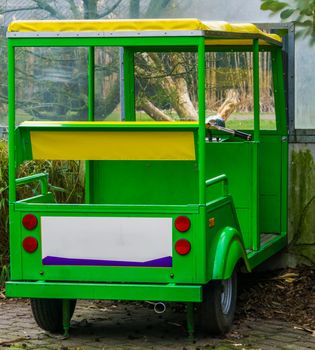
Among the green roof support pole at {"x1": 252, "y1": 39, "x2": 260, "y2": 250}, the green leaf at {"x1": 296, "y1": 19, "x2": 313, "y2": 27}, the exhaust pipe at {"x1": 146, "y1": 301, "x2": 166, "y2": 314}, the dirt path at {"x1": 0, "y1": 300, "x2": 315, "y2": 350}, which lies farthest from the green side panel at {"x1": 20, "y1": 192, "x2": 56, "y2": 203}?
the green leaf at {"x1": 296, "y1": 19, "x2": 313, "y2": 27}

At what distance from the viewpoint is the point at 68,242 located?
6383 millimetres

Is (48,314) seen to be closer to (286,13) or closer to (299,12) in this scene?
(286,13)

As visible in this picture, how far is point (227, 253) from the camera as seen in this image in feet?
21.3

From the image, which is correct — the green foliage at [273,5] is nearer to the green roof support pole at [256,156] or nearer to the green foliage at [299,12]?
the green foliage at [299,12]

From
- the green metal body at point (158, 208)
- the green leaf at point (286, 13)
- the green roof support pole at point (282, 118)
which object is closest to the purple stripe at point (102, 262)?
the green metal body at point (158, 208)

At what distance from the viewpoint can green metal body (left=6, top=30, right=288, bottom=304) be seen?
618 centimetres

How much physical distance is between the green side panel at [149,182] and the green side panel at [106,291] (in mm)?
1475

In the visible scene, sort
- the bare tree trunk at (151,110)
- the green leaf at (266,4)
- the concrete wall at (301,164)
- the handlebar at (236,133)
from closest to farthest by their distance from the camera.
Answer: the green leaf at (266,4)
the handlebar at (236,133)
the concrete wall at (301,164)
the bare tree trunk at (151,110)

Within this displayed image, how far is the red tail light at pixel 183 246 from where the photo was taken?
245 inches

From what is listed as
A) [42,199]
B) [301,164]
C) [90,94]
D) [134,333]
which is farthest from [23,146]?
[301,164]

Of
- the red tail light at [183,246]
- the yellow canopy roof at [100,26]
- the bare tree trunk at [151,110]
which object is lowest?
the red tail light at [183,246]

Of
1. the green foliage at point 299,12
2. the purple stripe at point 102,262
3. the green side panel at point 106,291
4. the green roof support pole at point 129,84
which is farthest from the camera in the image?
the green roof support pole at point 129,84

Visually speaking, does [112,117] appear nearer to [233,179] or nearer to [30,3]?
[30,3]

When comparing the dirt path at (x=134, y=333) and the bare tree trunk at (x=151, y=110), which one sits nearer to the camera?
the dirt path at (x=134, y=333)
